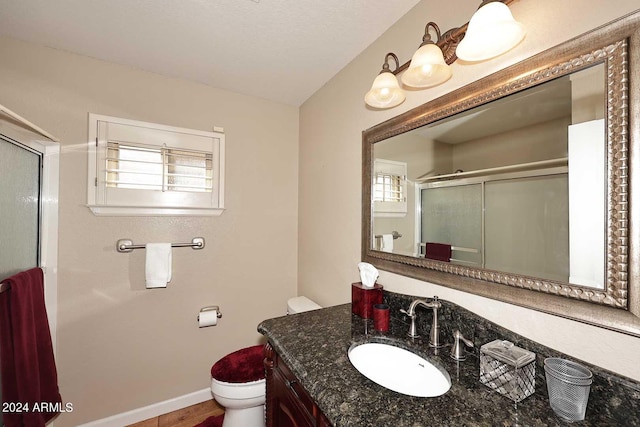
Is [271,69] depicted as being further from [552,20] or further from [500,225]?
[500,225]

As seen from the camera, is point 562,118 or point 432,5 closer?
point 562,118

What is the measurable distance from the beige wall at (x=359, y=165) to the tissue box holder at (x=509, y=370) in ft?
0.35

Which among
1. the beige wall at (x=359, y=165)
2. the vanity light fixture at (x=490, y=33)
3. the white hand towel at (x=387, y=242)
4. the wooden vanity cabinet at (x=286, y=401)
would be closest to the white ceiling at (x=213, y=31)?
the beige wall at (x=359, y=165)

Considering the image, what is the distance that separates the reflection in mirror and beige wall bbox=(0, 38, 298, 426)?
52.8 inches

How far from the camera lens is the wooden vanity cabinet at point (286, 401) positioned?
2.72ft

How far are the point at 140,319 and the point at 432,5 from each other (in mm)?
2508

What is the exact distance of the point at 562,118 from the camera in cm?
76

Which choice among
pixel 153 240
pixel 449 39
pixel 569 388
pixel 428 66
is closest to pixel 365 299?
pixel 569 388

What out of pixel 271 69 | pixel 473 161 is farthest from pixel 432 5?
pixel 271 69

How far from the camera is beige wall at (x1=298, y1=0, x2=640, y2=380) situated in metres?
0.70

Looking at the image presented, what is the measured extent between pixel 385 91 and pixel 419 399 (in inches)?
45.4

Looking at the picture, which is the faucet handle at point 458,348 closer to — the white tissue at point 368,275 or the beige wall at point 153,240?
the white tissue at point 368,275

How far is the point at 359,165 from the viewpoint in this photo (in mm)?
1588

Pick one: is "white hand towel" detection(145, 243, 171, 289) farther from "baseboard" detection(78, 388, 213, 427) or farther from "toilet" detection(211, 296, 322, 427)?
"baseboard" detection(78, 388, 213, 427)
